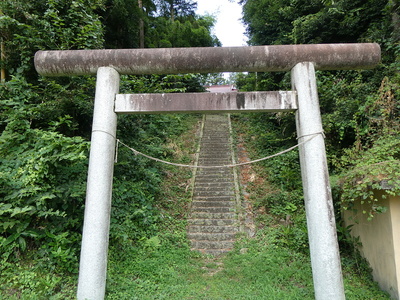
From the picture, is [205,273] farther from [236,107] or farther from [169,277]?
[236,107]

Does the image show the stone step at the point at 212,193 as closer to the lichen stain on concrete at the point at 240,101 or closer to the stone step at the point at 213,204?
the stone step at the point at 213,204

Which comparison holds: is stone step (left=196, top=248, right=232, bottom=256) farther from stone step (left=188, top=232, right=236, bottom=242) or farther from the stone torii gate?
the stone torii gate

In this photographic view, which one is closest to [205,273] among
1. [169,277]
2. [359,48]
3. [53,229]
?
[169,277]

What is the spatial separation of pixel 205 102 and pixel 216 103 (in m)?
0.15

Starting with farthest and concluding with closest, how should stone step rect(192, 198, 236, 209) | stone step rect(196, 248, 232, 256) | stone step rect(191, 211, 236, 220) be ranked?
stone step rect(192, 198, 236, 209), stone step rect(191, 211, 236, 220), stone step rect(196, 248, 232, 256)

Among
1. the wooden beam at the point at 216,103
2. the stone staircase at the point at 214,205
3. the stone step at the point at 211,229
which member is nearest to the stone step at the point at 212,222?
the stone staircase at the point at 214,205

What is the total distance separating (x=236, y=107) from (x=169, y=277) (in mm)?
3051

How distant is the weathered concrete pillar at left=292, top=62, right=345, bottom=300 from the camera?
298cm

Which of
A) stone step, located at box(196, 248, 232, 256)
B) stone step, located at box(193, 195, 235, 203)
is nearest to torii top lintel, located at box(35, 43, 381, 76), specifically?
stone step, located at box(196, 248, 232, 256)

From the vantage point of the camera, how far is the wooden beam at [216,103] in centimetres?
346

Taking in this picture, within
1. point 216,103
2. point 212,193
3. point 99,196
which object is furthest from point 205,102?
point 212,193

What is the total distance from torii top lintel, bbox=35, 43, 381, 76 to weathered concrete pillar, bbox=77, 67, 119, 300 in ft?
0.81

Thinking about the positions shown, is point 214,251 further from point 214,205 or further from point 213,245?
point 214,205

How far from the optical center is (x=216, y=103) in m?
3.47
